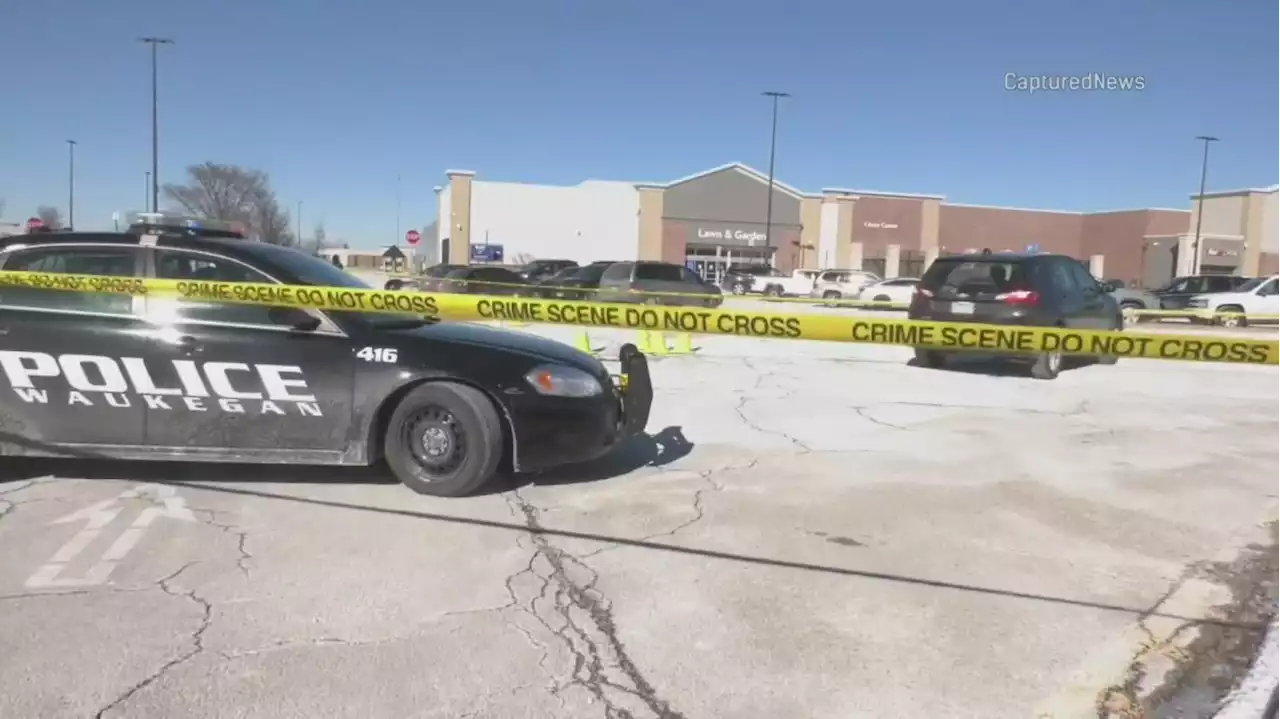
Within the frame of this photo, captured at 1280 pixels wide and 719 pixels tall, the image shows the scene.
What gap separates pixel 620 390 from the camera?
575 centimetres

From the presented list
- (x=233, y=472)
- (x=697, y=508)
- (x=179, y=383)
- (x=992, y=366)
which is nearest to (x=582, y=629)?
(x=697, y=508)

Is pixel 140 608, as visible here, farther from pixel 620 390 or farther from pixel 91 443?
pixel 620 390

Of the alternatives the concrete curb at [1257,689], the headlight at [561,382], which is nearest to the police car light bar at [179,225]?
the headlight at [561,382]

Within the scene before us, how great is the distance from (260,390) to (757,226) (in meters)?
59.2

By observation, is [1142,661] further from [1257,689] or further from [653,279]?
[653,279]

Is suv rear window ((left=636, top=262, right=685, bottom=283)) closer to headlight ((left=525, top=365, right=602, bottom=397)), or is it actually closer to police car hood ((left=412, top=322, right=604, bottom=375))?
police car hood ((left=412, top=322, right=604, bottom=375))

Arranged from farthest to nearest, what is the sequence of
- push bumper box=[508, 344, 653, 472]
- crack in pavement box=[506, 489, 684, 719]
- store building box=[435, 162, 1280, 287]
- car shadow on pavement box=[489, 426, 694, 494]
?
store building box=[435, 162, 1280, 287], car shadow on pavement box=[489, 426, 694, 494], push bumper box=[508, 344, 653, 472], crack in pavement box=[506, 489, 684, 719]

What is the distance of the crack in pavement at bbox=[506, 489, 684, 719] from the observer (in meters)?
3.01

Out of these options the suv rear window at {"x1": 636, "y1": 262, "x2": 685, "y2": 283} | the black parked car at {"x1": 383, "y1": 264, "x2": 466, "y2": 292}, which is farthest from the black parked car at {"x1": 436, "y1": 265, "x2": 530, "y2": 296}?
the suv rear window at {"x1": 636, "y1": 262, "x2": 685, "y2": 283}

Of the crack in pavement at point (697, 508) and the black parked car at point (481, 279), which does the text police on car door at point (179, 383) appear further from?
the black parked car at point (481, 279)

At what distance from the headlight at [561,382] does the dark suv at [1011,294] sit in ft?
22.4

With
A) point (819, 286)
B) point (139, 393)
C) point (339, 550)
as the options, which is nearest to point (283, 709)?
point (339, 550)

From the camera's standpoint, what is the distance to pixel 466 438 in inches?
197

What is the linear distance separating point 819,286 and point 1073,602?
116 ft
